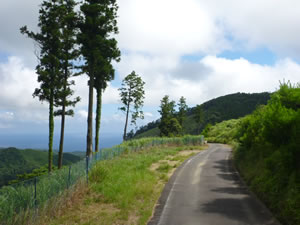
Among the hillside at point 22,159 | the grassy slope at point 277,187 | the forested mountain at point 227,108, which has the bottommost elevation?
the hillside at point 22,159

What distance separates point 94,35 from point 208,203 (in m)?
16.8

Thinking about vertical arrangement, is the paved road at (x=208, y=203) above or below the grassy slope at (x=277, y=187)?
below

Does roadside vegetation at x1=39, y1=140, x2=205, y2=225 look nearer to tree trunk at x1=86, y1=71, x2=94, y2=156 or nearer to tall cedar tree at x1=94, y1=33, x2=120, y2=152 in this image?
tree trunk at x1=86, y1=71, x2=94, y2=156

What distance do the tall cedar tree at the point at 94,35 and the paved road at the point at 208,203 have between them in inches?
380

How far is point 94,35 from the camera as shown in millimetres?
22047

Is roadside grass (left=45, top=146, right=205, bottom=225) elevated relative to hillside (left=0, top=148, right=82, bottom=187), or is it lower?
elevated

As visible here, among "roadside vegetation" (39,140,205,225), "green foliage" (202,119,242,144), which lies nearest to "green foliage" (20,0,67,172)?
"roadside vegetation" (39,140,205,225)

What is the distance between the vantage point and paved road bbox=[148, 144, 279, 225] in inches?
365

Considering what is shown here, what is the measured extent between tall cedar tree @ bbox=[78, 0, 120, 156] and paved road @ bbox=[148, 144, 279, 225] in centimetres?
965

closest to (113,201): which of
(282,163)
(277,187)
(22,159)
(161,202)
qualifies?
(161,202)

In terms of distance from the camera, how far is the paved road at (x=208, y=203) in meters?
9.27

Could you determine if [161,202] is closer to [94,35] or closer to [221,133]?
[94,35]

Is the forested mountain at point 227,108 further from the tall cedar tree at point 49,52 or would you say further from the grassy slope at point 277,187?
the grassy slope at point 277,187

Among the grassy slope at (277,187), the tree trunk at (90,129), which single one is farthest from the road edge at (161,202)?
the tree trunk at (90,129)
